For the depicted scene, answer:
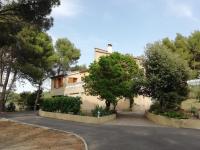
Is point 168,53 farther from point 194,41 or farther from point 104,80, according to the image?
point 194,41

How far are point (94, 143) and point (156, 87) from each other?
12.5 meters

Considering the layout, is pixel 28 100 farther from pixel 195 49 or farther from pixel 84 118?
pixel 84 118

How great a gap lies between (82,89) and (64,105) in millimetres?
10180

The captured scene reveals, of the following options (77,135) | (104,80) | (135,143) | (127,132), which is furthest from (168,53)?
(135,143)

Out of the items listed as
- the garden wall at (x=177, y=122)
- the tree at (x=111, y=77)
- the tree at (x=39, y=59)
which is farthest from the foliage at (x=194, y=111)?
the tree at (x=39, y=59)

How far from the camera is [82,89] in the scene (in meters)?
47.8

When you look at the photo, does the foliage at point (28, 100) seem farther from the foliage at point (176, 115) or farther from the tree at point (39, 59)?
the foliage at point (176, 115)

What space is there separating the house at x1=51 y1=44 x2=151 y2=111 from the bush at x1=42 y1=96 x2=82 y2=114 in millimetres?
2793

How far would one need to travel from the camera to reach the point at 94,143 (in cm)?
1908

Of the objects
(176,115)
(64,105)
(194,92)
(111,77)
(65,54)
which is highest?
(65,54)

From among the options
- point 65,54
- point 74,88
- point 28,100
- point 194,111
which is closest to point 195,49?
point 74,88

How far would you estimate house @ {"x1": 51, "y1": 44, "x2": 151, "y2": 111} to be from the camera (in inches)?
1794

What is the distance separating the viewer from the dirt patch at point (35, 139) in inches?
768

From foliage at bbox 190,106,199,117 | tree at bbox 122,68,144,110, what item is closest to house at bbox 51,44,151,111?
tree at bbox 122,68,144,110
